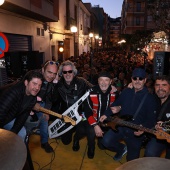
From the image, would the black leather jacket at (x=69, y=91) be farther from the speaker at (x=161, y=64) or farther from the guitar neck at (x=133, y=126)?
the speaker at (x=161, y=64)

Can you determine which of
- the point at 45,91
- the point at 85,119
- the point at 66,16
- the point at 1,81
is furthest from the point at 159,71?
the point at 66,16

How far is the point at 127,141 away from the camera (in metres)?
4.07

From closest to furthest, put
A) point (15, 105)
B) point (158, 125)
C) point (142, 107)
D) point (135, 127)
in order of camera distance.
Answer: point (15, 105) < point (158, 125) < point (135, 127) < point (142, 107)

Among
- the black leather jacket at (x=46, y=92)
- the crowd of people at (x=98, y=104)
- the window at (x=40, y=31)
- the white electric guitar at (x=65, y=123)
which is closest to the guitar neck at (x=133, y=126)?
the crowd of people at (x=98, y=104)

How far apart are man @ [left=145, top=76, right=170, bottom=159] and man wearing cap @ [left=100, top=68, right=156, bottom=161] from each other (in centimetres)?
14

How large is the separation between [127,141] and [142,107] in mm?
751

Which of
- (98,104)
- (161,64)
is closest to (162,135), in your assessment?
(98,104)

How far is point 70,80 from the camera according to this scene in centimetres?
482

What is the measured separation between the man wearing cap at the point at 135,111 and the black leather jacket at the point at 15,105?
4.81ft

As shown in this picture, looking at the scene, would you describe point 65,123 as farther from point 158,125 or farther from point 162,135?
point 162,135

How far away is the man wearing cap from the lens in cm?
381

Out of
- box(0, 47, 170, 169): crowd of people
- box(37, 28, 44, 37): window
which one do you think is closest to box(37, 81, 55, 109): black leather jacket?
box(0, 47, 170, 169): crowd of people

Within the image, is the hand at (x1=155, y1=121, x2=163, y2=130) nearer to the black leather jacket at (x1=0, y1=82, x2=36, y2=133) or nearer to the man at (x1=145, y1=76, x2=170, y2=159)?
the man at (x1=145, y1=76, x2=170, y2=159)

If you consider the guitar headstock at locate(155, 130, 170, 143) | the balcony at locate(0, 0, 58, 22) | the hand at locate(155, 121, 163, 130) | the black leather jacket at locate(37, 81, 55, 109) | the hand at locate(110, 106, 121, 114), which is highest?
the balcony at locate(0, 0, 58, 22)
